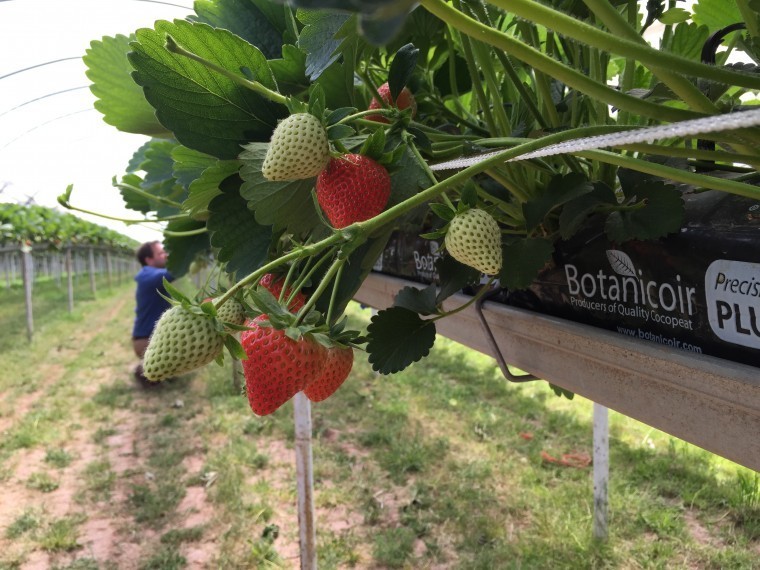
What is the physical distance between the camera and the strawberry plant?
279 millimetres

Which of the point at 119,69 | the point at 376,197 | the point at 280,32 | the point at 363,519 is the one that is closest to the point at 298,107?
the point at 376,197

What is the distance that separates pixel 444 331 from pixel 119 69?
19.6 inches

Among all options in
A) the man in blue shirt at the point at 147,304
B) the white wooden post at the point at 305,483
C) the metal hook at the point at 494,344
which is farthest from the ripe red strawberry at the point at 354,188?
the man in blue shirt at the point at 147,304

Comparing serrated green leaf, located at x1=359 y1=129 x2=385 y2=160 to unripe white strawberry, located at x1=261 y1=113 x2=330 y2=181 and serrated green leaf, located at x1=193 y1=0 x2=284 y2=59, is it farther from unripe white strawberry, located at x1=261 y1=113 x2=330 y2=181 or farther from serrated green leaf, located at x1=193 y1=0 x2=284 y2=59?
serrated green leaf, located at x1=193 y1=0 x2=284 y2=59

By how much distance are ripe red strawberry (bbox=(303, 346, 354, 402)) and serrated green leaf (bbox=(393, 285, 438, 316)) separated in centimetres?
8

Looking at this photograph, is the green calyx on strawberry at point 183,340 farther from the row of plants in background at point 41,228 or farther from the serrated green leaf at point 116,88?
the row of plants in background at point 41,228

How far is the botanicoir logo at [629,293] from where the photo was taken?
0.37m

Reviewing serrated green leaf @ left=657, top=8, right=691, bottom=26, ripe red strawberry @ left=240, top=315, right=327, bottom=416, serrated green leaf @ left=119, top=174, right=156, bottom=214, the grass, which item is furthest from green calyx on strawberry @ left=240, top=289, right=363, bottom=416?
the grass

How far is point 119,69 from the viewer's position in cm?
54

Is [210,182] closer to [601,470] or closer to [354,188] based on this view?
[354,188]

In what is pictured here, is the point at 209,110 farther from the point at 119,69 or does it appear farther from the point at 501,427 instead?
the point at 501,427

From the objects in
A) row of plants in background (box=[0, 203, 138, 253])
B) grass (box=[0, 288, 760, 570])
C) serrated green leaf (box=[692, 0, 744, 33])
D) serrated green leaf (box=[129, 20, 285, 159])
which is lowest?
grass (box=[0, 288, 760, 570])

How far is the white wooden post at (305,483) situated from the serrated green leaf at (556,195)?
1377 mm

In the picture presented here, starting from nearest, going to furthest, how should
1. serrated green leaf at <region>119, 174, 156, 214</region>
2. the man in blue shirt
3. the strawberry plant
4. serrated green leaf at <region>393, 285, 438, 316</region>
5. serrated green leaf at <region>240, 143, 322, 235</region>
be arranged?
the strawberry plant, serrated green leaf at <region>240, 143, 322, 235</region>, serrated green leaf at <region>393, 285, 438, 316</region>, serrated green leaf at <region>119, 174, 156, 214</region>, the man in blue shirt
